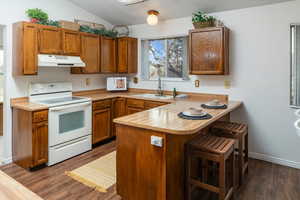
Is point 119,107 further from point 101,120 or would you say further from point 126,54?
point 126,54

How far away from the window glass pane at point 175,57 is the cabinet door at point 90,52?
1386 mm

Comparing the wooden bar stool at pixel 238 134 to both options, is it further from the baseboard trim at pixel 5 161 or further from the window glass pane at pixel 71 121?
the baseboard trim at pixel 5 161

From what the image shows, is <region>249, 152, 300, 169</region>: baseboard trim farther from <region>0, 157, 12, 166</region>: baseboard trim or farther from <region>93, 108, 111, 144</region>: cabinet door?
<region>0, 157, 12, 166</region>: baseboard trim

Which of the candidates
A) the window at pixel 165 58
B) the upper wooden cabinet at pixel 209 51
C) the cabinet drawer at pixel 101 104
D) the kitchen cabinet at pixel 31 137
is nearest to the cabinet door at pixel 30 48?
the kitchen cabinet at pixel 31 137

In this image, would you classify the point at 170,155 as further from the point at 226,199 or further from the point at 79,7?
the point at 79,7

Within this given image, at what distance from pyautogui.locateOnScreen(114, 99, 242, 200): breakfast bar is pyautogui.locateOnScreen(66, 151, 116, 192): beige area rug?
418 millimetres

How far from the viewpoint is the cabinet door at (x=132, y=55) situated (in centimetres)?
445

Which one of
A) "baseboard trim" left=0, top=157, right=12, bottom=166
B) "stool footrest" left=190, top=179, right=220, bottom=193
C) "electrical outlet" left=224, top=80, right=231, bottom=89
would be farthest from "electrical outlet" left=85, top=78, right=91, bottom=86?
"stool footrest" left=190, top=179, right=220, bottom=193

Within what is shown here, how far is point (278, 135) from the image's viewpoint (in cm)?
319

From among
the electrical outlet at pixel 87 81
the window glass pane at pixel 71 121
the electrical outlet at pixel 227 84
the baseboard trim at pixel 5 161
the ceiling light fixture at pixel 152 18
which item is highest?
the ceiling light fixture at pixel 152 18

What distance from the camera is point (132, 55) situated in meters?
4.51

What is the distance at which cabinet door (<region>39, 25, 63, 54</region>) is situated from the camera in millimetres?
3178

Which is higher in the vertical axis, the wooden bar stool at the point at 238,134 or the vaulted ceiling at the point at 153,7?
the vaulted ceiling at the point at 153,7

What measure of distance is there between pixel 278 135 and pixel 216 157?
5.92ft
